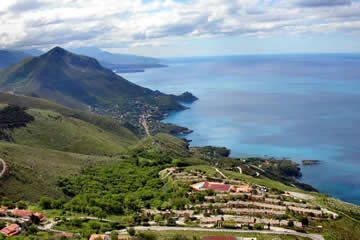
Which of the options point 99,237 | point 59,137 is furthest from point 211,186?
point 59,137

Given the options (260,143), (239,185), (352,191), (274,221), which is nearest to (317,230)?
(274,221)

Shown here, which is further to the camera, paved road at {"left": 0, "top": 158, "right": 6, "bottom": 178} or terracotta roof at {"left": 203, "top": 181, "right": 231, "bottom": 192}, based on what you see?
paved road at {"left": 0, "top": 158, "right": 6, "bottom": 178}

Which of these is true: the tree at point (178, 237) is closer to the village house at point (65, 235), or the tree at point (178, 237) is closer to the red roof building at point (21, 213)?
the village house at point (65, 235)

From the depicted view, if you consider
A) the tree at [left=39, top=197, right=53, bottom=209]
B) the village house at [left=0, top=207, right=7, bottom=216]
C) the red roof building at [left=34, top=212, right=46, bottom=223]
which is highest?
the tree at [left=39, top=197, right=53, bottom=209]

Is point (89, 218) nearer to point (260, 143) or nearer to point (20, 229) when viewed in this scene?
point (20, 229)

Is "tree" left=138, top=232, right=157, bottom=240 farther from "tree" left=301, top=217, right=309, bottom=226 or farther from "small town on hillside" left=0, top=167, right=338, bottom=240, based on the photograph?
"tree" left=301, top=217, right=309, bottom=226

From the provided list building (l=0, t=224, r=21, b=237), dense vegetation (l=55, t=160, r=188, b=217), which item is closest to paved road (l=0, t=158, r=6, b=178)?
dense vegetation (l=55, t=160, r=188, b=217)

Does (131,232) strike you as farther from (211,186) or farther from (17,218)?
(211,186)

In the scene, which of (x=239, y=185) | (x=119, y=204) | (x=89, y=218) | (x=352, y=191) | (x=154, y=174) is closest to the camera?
(x=89, y=218)
